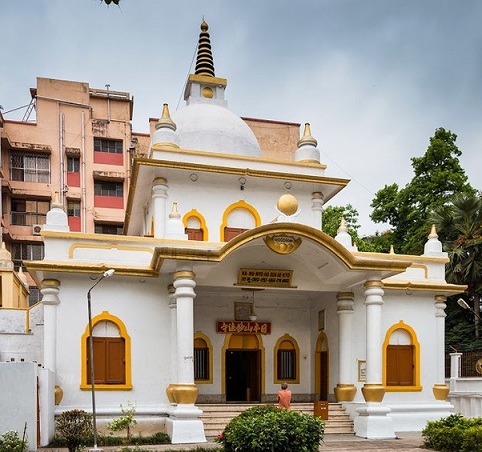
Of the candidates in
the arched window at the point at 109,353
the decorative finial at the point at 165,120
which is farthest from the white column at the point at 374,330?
the decorative finial at the point at 165,120

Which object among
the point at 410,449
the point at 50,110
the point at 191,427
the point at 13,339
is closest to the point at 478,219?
the point at 410,449

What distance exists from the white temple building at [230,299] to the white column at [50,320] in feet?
0.11

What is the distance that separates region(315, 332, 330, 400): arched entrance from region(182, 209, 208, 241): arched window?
4725mm

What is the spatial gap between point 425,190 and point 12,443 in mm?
24932

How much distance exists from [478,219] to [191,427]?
56.1ft

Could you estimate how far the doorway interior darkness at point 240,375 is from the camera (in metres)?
18.8

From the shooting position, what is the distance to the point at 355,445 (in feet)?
45.5

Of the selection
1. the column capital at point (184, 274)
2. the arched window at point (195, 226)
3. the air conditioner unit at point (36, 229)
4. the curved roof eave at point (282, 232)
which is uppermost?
the air conditioner unit at point (36, 229)

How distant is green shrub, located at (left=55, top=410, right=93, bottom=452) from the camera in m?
11.9

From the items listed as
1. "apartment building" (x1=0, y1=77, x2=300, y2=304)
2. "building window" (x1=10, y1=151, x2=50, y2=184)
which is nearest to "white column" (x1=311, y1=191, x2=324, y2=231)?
"apartment building" (x1=0, y1=77, x2=300, y2=304)

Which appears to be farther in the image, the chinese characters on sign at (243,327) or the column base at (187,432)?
the chinese characters on sign at (243,327)

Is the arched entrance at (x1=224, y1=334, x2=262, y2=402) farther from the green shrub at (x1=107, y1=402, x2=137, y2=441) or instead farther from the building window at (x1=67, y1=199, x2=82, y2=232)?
the building window at (x1=67, y1=199, x2=82, y2=232)

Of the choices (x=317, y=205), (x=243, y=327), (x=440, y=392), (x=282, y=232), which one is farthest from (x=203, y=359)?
(x=440, y=392)

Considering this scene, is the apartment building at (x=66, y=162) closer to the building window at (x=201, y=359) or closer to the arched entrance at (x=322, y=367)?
the building window at (x=201, y=359)
